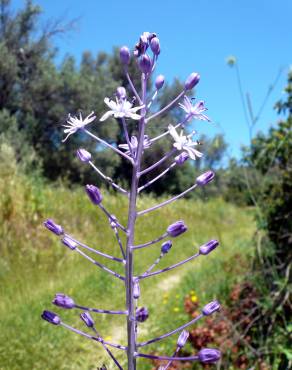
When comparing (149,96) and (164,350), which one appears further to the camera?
(164,350)

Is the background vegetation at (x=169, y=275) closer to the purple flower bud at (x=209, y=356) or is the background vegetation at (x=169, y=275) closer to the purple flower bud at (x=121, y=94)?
the purple flower bud at (x=121, y=94)

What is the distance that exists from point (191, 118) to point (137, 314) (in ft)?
1.93

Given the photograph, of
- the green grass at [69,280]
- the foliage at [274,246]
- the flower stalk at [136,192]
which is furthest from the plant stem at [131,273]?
the foliage at [274,246]

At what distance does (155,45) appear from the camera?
4.66ft

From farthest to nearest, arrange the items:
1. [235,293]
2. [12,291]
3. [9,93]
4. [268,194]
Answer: [9,93] < [268,194] < [12,291] < [235,293]

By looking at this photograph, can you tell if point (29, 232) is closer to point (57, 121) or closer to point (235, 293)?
point (235, 293)

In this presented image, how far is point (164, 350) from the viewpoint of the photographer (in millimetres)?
3666

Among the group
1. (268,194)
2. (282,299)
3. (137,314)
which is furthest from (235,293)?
(137,314)

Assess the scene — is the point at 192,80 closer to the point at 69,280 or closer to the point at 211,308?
the point at 211,308

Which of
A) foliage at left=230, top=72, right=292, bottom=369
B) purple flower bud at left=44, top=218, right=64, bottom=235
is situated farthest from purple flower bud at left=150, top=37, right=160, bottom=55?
foliage at left=230, top=72, right=292, bottom=369

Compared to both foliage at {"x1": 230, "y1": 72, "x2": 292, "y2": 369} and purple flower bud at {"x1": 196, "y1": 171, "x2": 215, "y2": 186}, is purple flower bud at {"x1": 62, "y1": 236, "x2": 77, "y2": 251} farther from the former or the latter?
foliage at {"x1": 230, "y1": 72, "x2": 292, "y2": 369}

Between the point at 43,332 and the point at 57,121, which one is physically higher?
the point at 57,121

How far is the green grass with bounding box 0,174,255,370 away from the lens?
11.7 feet

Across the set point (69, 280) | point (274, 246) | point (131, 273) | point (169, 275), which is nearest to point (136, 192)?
point (131, 273)
